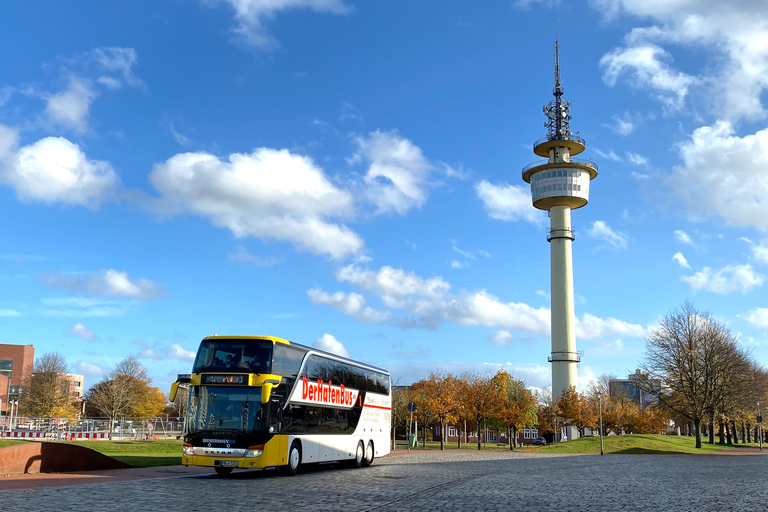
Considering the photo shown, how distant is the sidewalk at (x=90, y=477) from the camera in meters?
17.5

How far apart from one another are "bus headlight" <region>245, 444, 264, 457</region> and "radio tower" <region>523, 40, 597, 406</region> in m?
67.5

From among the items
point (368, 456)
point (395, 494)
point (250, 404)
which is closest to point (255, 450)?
point (250, 404)

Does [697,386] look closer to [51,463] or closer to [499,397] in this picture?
[499,397]

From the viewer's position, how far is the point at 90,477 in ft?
67.2

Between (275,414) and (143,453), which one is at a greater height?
(275,414)

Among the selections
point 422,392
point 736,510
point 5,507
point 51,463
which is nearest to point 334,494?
point 5,507

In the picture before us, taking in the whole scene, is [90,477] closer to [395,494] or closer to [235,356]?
[235,356]

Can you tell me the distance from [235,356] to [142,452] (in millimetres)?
17217

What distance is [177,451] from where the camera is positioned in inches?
1421

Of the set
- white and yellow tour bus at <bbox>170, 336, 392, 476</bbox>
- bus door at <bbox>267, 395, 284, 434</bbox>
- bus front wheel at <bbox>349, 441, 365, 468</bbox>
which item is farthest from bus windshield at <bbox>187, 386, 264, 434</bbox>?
bus front wheel at <bbox>349, 441, 365, 468</bbox>

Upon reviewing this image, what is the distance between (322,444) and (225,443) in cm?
453

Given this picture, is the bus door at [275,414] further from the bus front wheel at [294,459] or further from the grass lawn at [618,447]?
the grass lawn at [618,447]

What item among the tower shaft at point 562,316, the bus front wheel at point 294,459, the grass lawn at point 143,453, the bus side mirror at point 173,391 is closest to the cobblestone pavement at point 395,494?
the bus front wheel at point 294,459

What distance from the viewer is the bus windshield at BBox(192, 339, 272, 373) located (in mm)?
20547
